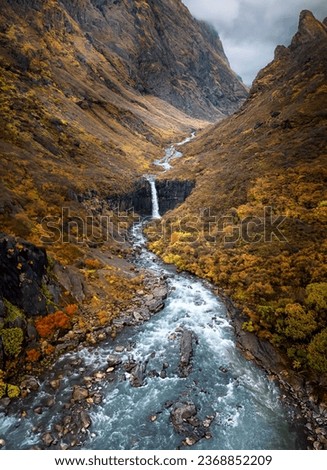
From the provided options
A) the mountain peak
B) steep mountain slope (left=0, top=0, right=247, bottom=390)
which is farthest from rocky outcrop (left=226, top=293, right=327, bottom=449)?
the mountain peak

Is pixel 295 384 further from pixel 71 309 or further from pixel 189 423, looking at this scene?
pixel 71 309

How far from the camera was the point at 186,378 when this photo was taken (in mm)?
16375

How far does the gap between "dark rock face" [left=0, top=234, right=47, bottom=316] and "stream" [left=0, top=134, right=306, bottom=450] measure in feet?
13.4

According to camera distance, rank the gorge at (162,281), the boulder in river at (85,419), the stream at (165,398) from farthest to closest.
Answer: the gorge at (162,281) < the boulder in river at (85,419) < the stream at (165,398)

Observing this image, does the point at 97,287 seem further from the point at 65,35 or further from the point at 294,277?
the point at 65,35

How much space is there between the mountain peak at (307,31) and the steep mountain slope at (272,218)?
1651 centimetres

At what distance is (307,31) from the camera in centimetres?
7762

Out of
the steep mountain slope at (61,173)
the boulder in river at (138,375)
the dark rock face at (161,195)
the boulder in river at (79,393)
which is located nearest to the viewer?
the boulder in river at (79,393)

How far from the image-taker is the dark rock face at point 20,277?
1748 centimetres

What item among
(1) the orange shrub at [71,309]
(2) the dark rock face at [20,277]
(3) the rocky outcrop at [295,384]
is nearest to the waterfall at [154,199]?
(1) the orange shrub at [71,309]

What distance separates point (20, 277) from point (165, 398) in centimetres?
1127

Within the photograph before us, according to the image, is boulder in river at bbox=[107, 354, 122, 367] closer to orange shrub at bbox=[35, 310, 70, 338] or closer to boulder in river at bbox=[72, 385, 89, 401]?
boulder in river at bbox=[72, 385, 89, 401]

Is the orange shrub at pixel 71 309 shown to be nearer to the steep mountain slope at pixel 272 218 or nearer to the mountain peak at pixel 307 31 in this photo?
the steep mountain slope at pixel 272 218
